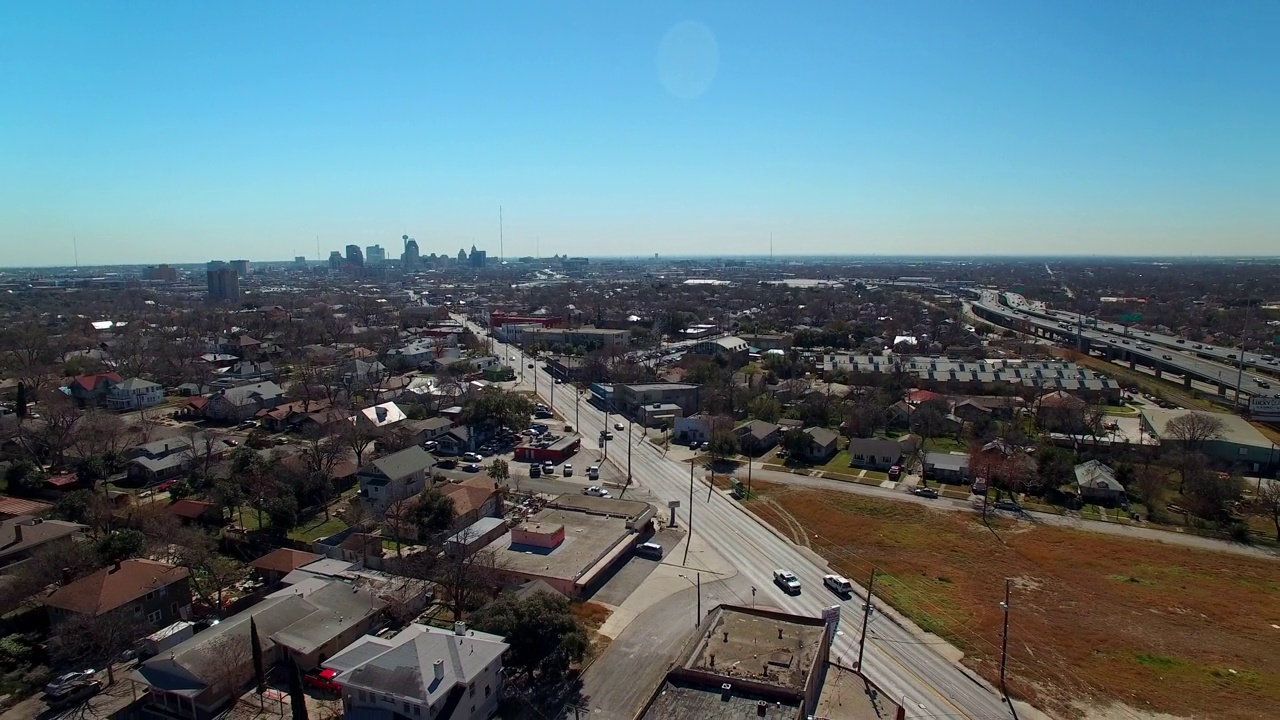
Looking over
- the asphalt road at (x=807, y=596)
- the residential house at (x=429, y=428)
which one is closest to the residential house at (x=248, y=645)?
the asphalt road at (x=807, y=596)

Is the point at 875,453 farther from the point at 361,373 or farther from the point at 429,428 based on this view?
the point at 361,373

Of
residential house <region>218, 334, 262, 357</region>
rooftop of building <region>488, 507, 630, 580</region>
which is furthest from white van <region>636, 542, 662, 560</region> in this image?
residential house <region>218, 334, 262, 357</region>

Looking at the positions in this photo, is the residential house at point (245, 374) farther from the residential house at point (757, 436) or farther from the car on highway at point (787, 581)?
the car on highway at point (787, 581)

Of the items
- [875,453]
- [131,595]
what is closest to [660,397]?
[875,453]

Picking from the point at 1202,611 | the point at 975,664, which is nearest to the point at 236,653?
the point at 975,664

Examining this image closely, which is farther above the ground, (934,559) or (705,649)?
(705,649)

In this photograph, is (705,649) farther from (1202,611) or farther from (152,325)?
(152,325)
